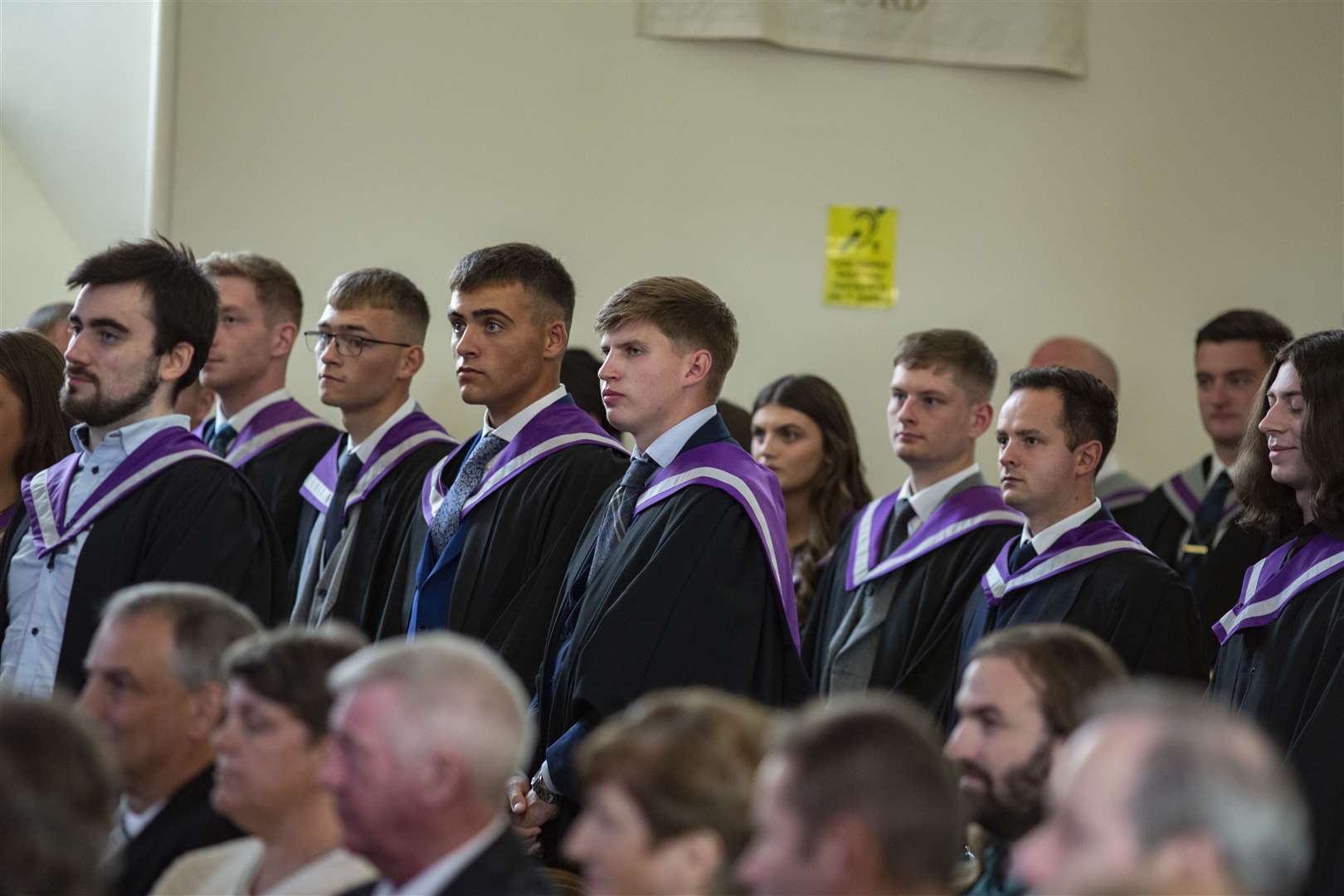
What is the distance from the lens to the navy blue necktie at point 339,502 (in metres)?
5.41

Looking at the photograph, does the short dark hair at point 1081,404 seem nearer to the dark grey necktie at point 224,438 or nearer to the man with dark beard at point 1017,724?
the man with dark beard at point 1017,724

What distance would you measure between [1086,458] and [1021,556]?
345mm

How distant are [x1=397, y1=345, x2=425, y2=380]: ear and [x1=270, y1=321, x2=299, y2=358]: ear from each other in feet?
2.03

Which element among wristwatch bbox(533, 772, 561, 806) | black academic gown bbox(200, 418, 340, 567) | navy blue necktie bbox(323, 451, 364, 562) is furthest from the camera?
black academic gown bbox(200, 418, 340, 567)

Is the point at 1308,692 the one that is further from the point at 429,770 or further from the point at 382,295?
the point at 382,295

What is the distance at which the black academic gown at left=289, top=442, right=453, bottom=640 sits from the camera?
5133 millimetres

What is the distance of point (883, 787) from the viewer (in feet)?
6.90

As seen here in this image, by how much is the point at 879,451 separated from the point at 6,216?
377 cm

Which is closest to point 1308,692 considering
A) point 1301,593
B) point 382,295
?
point 1301,593

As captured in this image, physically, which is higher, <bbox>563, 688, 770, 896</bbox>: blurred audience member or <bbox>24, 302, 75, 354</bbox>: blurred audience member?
<bbox>24, 302, 75, 354</bbox>: blurred audience member

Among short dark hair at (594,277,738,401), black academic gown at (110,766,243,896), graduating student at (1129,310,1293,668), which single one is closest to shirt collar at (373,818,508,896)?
black academic gown at (110,766,243,896)

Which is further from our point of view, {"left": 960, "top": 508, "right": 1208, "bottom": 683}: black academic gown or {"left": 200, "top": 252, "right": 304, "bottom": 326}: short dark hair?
{"left": 200, "top": 252, "right": 304, "bottom": 326}: short dark hair

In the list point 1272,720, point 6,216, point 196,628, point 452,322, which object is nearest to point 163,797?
point 196,628

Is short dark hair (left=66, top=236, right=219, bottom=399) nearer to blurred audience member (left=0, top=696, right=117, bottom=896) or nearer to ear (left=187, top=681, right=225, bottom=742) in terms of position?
ear (left=187, top=681, right=225, bottom=742)
